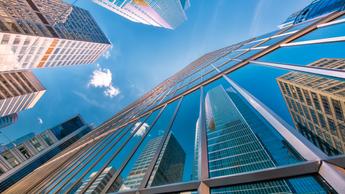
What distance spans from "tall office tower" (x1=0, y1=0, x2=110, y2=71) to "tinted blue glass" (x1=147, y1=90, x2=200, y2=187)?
159 ft

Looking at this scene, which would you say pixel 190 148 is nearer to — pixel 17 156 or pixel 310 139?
pixel 310 139

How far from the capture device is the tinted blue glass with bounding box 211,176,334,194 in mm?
1287

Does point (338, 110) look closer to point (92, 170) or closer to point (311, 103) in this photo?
point (311, 103)

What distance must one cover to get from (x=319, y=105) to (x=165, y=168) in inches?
115

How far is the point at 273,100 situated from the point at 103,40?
105924 millimetres

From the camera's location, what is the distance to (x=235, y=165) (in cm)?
227

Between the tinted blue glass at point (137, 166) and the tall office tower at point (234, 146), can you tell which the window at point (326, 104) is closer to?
the tall office tower at point (234, 146)

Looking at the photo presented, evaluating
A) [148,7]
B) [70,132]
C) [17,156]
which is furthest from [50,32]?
[70,132]

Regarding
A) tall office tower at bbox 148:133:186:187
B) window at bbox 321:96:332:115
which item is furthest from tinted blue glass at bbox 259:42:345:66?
tall office tower at bbox 148:133:186:187

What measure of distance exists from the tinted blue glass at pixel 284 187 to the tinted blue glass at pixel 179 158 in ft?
2.23

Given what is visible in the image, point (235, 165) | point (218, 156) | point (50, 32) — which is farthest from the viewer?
point (50, 32)

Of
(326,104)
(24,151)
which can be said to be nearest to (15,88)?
(24,151)

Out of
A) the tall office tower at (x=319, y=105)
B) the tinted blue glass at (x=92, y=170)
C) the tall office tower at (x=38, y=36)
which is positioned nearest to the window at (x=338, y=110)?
the tall office tower at (x=319, y=105)

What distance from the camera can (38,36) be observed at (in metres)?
44.9
